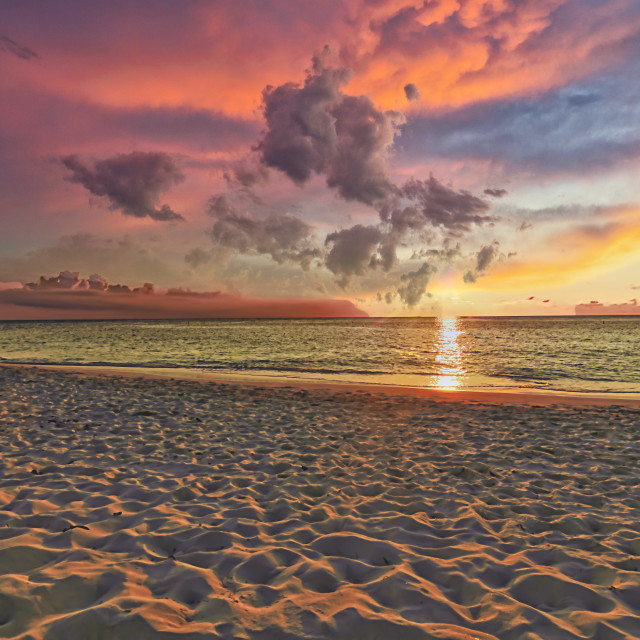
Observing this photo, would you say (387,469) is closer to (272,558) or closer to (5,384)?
(272,558)

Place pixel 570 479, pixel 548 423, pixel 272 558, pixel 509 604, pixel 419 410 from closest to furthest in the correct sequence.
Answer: pixel 509 604 → pixel 272 558 → pixel 570 479 → pixel 548 423 → pixel 419 410

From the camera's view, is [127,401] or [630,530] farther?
[127,401]

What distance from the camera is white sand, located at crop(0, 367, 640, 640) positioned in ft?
12.4

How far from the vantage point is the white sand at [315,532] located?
3.77 metres

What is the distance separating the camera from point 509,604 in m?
4.04

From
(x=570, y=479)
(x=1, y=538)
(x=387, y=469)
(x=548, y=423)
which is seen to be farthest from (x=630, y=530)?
(x=1, y=538)

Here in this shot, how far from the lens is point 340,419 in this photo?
1241 centimetres

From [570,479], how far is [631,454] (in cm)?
275

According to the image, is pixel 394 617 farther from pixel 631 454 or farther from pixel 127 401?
pixel 127 401

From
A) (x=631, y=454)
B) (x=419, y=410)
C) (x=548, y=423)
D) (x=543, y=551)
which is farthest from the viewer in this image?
(x=419, y=410)

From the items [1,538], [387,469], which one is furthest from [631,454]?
[1,538]

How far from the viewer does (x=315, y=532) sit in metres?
5.42

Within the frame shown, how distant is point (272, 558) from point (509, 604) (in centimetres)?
257

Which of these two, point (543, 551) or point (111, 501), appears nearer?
point (543, 551)
